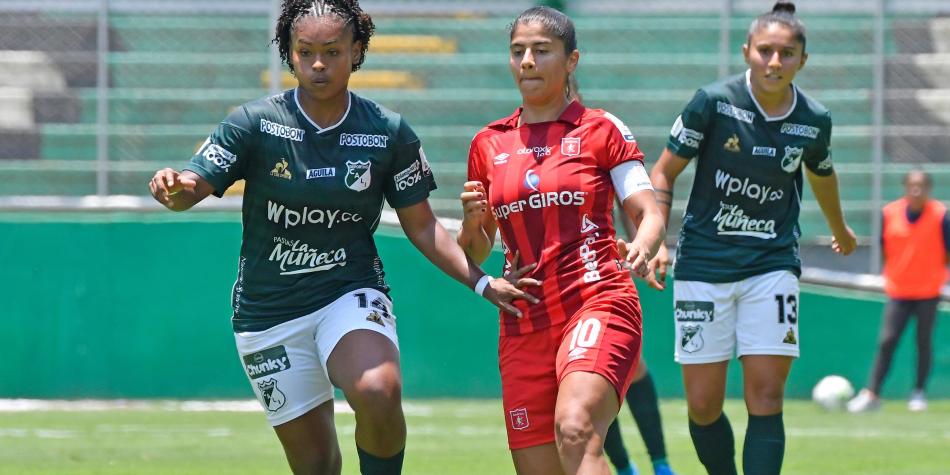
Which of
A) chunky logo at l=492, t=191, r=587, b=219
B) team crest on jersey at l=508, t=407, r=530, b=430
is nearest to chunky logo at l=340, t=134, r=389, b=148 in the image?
chunky logo at l=492, t=191, r=587, b=219

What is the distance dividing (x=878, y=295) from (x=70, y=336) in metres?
7.99

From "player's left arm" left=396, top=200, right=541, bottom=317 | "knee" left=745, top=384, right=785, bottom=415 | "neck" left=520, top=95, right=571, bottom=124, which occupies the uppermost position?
"neck" left=520, top=95, right=571, bottom=124

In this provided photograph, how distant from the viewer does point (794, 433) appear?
1160 centimetres

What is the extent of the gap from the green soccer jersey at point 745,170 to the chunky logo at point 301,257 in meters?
2.14

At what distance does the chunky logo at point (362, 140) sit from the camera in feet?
20.4

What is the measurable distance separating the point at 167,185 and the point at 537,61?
1549mm

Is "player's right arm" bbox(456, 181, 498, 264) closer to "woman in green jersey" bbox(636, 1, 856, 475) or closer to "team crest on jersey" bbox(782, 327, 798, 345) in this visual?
"woman in green jersey" bbox(636, 1, 856, 475)

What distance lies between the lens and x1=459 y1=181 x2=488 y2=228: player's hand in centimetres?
596

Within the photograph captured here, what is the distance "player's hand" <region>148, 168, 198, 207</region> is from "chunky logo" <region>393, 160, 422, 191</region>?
36.5 inches

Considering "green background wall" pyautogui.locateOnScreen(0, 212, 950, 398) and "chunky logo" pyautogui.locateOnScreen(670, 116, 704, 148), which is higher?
"chunky logo" pyautogui.locateOnScreen(670, 116, 704, 148)

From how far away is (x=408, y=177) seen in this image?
6.38m

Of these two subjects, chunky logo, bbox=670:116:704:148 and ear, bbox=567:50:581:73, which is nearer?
ear, bbox=567:50:581:73

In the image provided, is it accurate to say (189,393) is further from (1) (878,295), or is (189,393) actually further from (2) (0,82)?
(1) (878,295)

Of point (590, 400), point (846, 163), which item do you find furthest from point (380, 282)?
point (846, 163)
